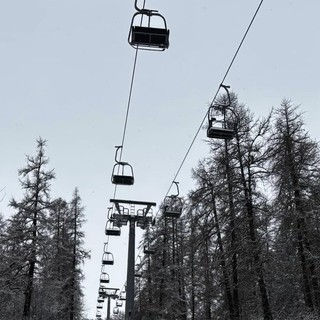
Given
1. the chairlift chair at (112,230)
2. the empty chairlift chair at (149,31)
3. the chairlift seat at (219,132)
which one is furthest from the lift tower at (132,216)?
the empty chairlift chair at (149,31)

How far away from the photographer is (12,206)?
29062 millimetres

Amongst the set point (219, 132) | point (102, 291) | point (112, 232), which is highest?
point (102, 291)

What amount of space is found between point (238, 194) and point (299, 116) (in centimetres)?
595

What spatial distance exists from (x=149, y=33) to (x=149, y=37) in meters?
0.06

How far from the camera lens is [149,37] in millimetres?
7188

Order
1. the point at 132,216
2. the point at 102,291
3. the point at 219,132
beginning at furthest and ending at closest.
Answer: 1. the point at 102,291
2. the point at 132,216
3. the point at 219,132

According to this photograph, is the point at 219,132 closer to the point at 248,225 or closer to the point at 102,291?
the point at 248,225

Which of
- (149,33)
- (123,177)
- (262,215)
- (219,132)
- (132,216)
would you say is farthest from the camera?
(132,216)

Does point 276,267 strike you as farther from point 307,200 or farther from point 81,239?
point 81,239

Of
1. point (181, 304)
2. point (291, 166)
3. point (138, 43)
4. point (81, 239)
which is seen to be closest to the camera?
point (138, 43)

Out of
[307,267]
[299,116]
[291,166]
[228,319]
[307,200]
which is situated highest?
[299,116]

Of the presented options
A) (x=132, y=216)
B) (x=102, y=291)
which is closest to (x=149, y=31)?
(x=132, y=216)

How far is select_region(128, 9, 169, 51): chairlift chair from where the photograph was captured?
7.09 meters

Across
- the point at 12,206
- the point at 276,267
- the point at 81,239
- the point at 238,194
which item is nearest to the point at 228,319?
the point at 276,267
